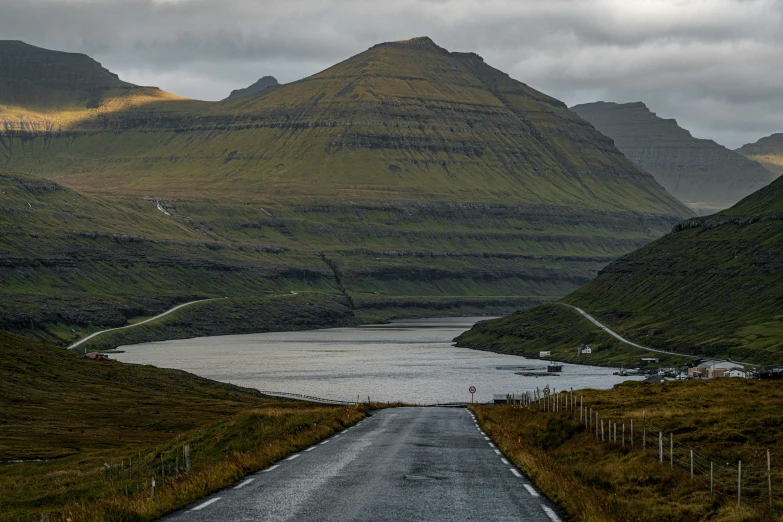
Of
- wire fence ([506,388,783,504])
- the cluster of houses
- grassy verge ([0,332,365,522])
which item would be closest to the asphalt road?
grassy verge ([0,332,365,522])

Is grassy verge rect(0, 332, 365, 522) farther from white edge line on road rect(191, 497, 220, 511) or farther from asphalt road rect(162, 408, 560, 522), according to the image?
asphalt road rect(162, 408, 560, 522)

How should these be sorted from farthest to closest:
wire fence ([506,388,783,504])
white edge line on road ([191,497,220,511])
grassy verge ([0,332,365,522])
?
grassy verge ([0,332,365,522]) → wire fence ([506,388,783,504]) → white edge line on road ([191,497,220,511])

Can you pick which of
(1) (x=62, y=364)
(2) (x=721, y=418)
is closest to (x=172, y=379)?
(1) (x=62, y=364)

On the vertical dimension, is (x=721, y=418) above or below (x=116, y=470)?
above

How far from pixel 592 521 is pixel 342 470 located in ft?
40.1

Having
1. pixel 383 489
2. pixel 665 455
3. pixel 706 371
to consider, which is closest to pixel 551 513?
pixel 383 489

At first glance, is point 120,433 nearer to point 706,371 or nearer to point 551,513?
point 551,513

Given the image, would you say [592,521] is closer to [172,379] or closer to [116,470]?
[116,470]

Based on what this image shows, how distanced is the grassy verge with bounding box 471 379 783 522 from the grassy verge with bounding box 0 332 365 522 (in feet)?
34.2

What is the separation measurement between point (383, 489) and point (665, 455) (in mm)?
16202

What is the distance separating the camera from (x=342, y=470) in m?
34.8

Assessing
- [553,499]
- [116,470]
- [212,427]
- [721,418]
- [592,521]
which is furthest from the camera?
[212,427]

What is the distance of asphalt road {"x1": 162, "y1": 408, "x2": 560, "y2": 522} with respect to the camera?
84.9ft

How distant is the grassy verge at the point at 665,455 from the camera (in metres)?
29.7
